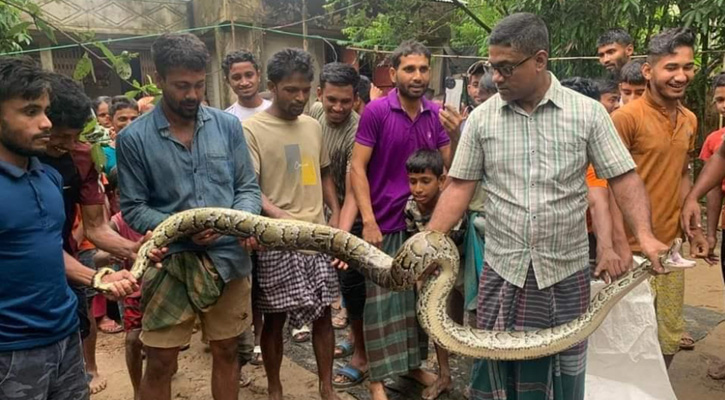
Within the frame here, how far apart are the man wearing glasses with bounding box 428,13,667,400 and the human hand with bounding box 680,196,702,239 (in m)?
1.19

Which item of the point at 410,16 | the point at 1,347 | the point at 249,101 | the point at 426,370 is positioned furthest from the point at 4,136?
the point at 410,16

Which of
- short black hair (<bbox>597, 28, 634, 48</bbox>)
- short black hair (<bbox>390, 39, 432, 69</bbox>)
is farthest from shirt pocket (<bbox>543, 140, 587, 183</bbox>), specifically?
short black hair (<bbox>597, 28, 634, 48</bbox>)

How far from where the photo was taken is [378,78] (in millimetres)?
14016

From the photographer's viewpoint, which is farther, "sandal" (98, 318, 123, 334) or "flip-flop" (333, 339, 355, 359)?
"sandal" (98, 318, 123, 334)

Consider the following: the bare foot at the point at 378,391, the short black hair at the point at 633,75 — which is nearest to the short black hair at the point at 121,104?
the bare foot at the point at 378,391

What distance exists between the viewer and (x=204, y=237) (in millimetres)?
3311

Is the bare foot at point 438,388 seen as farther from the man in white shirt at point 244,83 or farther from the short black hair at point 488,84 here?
the short black hair at point 488,84

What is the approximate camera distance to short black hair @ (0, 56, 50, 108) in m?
2.60

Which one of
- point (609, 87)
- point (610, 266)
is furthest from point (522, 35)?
point (609, 87)

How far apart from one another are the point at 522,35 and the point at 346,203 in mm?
2013

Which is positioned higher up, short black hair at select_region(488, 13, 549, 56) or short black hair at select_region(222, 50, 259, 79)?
short black hair at select_region(488, 13, 549, 56)

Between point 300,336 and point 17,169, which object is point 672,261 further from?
point 300,336

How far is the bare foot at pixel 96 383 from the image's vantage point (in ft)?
15.8

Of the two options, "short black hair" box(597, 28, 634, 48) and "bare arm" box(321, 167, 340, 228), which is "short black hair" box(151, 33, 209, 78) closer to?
"bare arm" box(321, 167, 340, 228)
